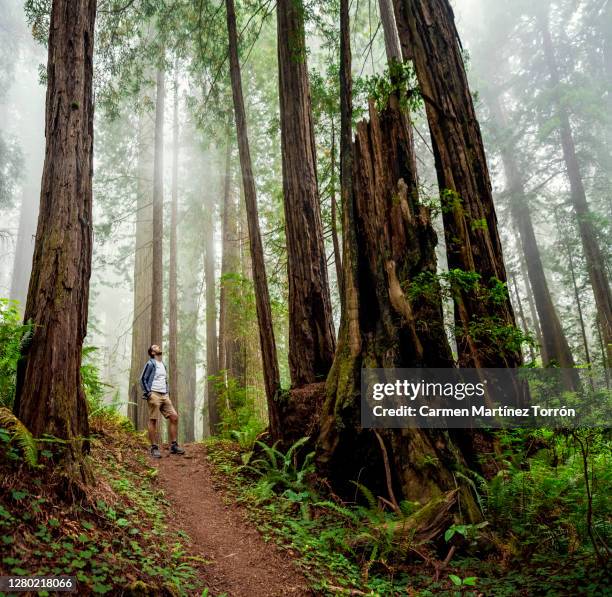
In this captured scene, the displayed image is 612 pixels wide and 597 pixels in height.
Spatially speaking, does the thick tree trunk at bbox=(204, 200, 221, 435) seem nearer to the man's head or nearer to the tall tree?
the tall tree

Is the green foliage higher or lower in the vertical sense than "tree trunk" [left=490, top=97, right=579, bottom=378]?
lower

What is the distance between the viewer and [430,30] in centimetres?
669

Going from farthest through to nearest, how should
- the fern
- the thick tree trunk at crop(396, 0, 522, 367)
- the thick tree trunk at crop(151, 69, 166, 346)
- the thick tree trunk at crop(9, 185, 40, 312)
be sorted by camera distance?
the thick tree trunk at crop(9, 185, 40, 312) < the thick tree trunk at crop(151, 69, 166, 346) < the thick tree trunk at crop(396, 0, 522, 367) < the fern

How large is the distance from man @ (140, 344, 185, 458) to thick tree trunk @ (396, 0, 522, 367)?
5.19 m

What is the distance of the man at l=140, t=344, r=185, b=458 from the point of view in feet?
25.3

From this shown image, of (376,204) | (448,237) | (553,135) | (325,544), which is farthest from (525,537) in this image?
(553,135)

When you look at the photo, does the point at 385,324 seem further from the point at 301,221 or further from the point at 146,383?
the point at 146,383

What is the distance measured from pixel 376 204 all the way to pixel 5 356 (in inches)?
181

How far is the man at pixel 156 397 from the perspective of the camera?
7.72m

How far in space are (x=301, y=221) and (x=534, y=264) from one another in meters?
13.5

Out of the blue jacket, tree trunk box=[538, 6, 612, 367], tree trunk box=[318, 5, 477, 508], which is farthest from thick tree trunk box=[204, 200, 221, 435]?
tree trunk box=[538, 6, 612, 367]

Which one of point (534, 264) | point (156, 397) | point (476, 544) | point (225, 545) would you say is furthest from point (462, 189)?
point (534, 264)

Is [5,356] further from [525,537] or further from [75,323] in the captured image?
[525,537]

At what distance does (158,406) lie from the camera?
783 cm
